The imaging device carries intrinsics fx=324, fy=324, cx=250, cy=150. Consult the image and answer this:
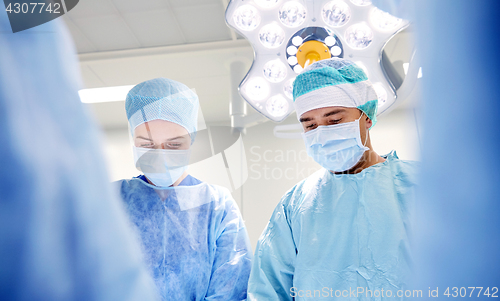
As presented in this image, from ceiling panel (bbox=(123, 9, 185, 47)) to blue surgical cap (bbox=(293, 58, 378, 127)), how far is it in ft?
2.24

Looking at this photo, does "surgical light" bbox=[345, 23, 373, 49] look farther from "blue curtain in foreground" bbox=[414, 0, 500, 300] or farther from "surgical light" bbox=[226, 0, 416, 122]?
"blue curtain in foreground" bbox=[414, 0, 500, 300]

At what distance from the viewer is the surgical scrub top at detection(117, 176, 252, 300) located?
46.5 inches

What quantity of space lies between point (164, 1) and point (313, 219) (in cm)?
117

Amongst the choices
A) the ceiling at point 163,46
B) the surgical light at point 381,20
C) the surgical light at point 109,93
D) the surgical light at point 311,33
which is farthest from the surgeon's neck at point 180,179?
the surgical light at point 381,20

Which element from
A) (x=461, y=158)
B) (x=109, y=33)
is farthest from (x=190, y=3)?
(x=461, y=158)

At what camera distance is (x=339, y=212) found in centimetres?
112

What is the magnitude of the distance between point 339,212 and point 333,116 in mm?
345

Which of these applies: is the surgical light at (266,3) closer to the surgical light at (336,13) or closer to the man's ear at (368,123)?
the surgical light at (336,13)

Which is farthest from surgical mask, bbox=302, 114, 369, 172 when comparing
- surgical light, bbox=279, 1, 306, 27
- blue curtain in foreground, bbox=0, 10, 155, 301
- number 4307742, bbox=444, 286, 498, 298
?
blue curtain in foreground, bbox=0, 10, 155, 301

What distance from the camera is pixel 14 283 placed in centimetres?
66

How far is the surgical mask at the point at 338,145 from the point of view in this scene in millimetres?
1157

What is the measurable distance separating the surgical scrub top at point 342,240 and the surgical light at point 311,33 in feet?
1.28

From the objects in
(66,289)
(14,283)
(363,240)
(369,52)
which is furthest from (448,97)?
(14,283)

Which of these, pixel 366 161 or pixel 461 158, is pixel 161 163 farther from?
pixel 461 158
